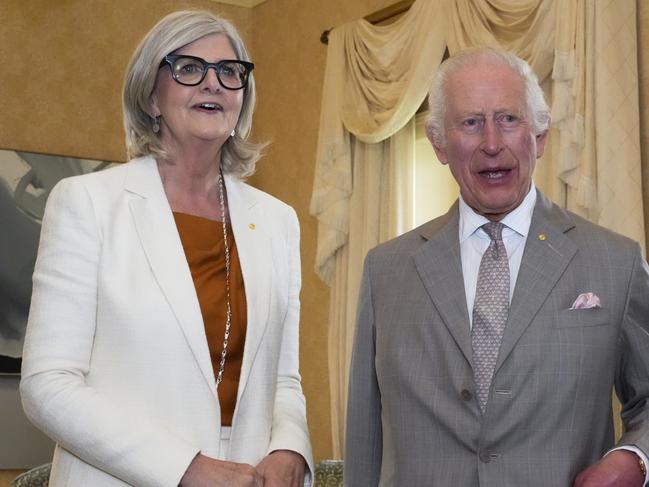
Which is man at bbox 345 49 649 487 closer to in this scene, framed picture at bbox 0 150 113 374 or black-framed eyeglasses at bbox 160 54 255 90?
black-framed eyeglasses at bbox 160 54 255 90

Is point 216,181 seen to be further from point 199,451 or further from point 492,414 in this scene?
point 492,414

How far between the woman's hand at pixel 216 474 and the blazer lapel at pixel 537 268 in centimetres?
58

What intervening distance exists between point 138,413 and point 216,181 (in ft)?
1.90

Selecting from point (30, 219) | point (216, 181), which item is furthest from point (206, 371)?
point (30, 219)

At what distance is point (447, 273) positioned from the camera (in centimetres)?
242

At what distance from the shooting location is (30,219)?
21.3 feet

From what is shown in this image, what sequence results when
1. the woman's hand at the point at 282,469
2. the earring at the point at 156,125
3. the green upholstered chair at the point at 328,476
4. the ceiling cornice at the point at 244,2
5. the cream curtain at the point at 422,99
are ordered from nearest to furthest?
the woman's hand at the point at 282,469
the earring at the point at 156,125
the green upholstered chair at the point at 328,476
the cream curtain at the point at 422,99
the ceiling cornice at the point at 244,2

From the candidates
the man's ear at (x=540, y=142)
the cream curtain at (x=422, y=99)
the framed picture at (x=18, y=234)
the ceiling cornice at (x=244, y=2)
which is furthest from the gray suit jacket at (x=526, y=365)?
the ceiling cornice at (x=244, y=2)

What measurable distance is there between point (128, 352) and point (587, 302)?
3.15ft

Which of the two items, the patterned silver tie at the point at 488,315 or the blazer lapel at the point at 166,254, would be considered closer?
the blazer lapel at the point at 166,254

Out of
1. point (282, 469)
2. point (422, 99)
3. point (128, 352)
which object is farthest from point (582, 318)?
point (422, 99)

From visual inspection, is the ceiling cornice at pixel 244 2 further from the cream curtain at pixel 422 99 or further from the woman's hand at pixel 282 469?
the woman's hand at pixel 282 469

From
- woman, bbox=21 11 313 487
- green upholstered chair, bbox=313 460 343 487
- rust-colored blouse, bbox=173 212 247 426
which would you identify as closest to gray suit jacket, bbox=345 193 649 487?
woman, bbox=21 11 313 487

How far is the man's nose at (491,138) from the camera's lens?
2.39 meters
